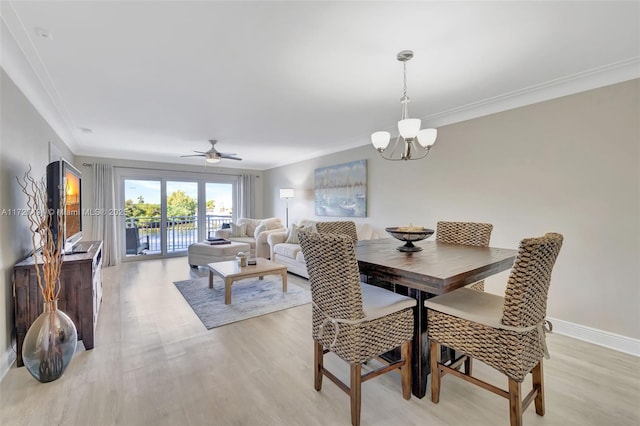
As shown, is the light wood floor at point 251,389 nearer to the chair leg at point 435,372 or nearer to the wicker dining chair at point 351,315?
the chair leg at point 435,372

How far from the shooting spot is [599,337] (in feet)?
7.94

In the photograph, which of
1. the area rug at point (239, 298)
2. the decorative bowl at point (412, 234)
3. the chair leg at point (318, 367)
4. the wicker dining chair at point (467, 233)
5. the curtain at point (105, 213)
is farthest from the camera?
the curtain at point (105, 213)

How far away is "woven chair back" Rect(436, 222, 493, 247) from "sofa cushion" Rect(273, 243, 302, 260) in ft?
7.98

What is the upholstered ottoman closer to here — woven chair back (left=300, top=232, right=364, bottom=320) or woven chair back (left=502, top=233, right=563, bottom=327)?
woven chair back (left=300, top=232, right=364, bottom=320)

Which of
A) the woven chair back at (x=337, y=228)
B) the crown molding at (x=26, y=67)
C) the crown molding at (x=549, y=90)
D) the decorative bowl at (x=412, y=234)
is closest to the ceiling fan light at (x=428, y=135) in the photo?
the decorative bowl at (x=412, y=234)

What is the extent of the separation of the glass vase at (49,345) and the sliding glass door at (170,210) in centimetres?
472

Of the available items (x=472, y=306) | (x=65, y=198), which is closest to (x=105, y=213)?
(x=65, y=198)

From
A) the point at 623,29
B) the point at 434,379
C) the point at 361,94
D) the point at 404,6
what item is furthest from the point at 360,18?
the point at 434,379

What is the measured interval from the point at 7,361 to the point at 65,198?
137cm

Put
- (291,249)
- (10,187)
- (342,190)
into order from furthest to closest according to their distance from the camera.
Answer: (342,190), (291,249), (10,187)

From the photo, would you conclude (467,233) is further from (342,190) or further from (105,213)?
(105,213)

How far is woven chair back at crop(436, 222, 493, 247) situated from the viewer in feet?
8.01

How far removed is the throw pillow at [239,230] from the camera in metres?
6.31

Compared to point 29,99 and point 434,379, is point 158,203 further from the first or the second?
point 434,379
